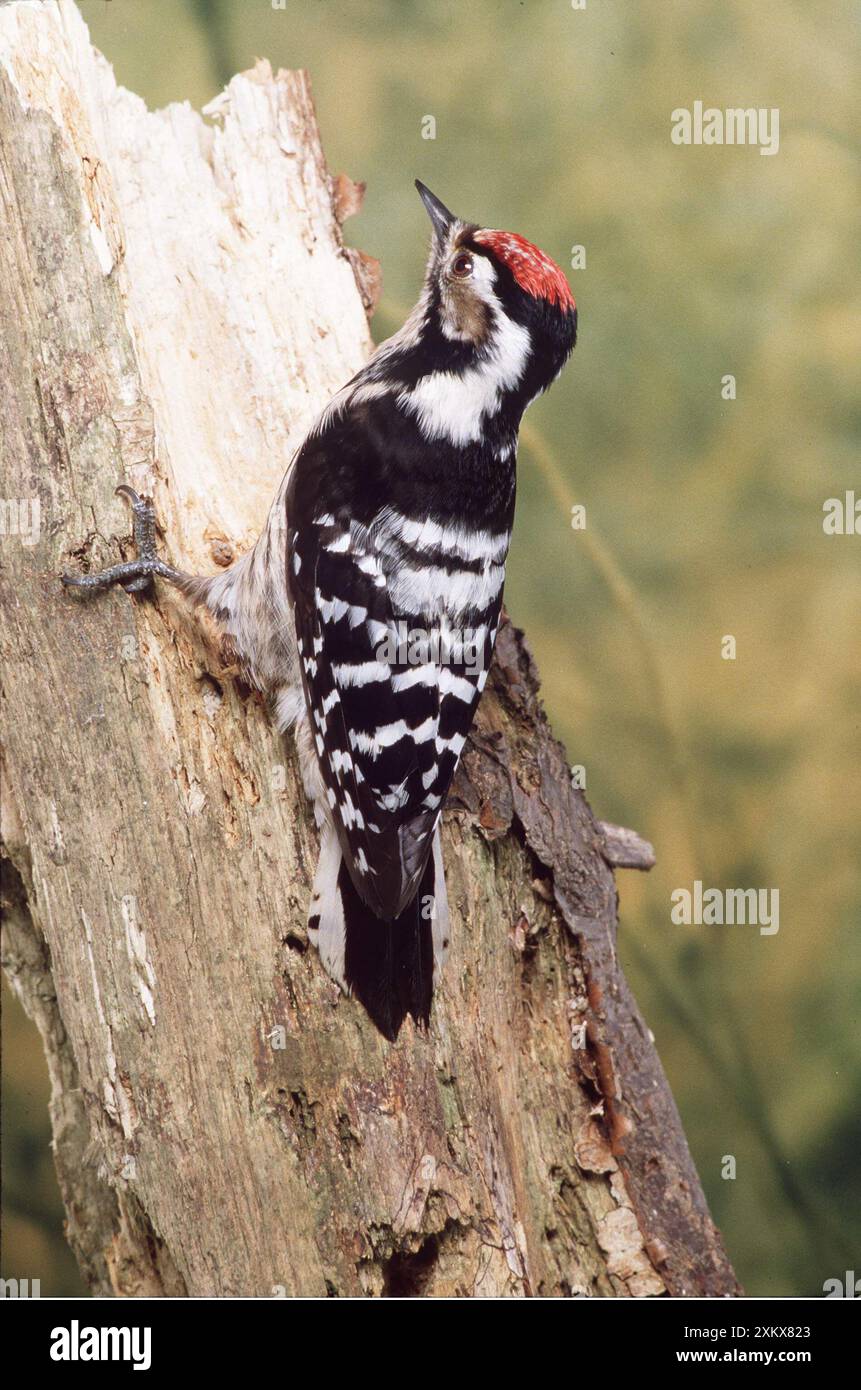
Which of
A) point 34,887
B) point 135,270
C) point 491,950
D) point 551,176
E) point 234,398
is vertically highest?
point 551,176

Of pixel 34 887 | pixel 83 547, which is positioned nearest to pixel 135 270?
pixel 83 547

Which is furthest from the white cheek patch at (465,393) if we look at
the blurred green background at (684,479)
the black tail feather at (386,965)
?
the blurred green background at (684,479)

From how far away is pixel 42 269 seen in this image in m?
1.83

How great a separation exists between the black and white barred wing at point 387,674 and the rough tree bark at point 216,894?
14 cm

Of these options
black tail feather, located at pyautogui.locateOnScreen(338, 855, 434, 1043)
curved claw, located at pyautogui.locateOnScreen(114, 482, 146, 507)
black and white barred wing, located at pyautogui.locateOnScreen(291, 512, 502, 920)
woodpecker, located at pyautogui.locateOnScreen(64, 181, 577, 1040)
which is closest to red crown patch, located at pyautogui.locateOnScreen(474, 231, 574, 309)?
woodpecker, located at pyautogui.locateOnScreen(64, 181, 577, 1040)

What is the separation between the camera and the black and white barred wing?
1.73m

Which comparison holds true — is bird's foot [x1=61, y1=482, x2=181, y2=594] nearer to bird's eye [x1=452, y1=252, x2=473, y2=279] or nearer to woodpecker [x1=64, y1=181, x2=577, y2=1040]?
woodpecker [x1=64, y1=181, x2=577, y2=1040]

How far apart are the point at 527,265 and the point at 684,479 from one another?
3.65ft

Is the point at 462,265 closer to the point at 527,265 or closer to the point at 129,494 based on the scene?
the point at 527,265

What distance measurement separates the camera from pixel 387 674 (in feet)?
5.79

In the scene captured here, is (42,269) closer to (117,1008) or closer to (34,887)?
(34,887)

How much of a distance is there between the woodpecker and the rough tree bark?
7cm

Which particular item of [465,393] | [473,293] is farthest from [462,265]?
[465,393]
